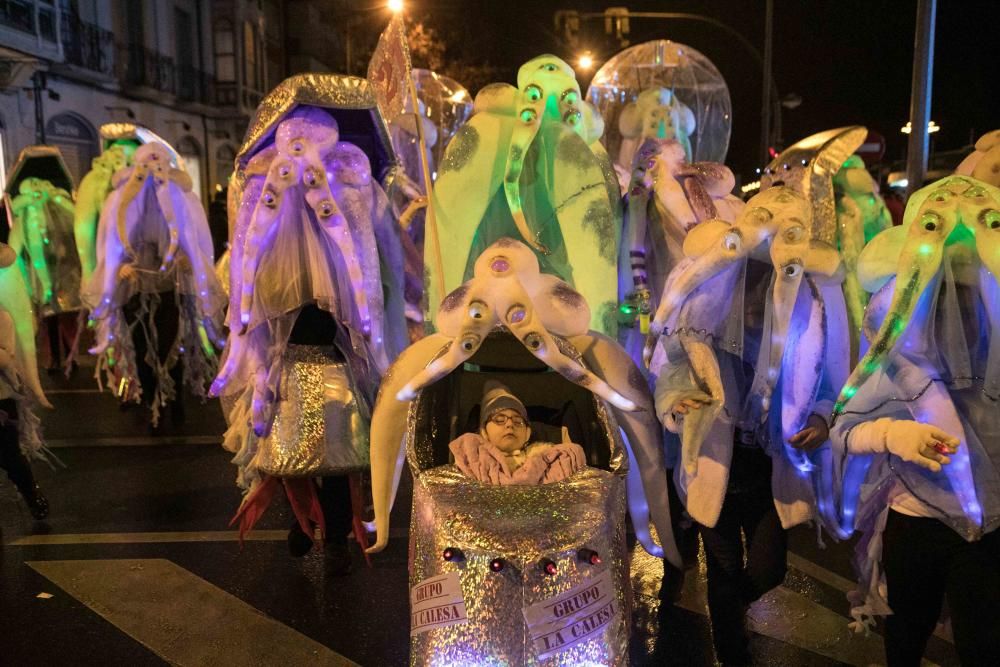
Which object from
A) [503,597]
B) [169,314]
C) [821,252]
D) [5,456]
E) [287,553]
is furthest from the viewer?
[169,314]

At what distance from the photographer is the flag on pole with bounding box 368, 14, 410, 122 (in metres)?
4.11

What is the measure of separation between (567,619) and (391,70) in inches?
112

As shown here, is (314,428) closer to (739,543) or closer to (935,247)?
(739,543)

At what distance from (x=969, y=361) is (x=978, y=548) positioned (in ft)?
1.91

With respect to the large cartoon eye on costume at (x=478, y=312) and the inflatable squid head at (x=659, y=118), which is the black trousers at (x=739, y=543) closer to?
the large cartoon eye on costume at (x=478, y=312)

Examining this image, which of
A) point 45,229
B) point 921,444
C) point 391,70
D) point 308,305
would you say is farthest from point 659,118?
point 45,229

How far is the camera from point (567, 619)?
2.55 metres

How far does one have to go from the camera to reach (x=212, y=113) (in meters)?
27.7

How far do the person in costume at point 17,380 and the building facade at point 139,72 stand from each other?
1197 cm

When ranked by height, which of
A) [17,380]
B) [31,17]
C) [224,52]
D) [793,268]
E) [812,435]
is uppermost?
[224,52]

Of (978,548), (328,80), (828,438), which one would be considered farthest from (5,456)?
(978,548)

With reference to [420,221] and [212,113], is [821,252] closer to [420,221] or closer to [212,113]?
[420,221]

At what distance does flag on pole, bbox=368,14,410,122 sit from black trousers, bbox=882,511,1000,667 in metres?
2.91

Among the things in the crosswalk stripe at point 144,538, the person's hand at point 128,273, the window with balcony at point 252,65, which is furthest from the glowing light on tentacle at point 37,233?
the window with balcony at point 252,65
